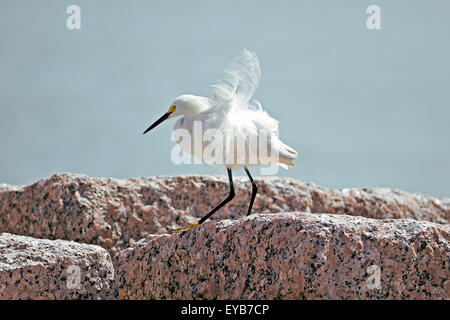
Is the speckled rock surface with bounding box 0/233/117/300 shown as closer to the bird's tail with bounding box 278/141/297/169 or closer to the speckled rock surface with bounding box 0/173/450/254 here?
the speckled rock surface with bounding box 0/173/450/254

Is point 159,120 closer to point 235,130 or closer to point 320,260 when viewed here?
point 235,130

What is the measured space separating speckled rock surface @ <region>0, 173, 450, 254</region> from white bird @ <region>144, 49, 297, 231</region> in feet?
5.24

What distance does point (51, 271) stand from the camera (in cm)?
449

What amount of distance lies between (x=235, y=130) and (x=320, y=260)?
69.4 inches

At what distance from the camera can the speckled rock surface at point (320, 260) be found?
3.57m

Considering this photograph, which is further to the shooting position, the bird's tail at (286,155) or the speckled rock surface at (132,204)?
the speckled rock surface at (132,204)

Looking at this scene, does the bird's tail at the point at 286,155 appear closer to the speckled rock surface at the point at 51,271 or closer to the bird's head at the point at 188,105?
the bird's head at the point at 188,105

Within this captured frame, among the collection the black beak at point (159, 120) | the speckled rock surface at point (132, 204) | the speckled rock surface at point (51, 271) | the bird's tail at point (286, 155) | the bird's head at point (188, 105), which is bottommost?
the speckled rock surface at point (51, 271)

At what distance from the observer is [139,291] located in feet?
14.6

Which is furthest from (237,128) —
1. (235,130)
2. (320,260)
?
(320,260)

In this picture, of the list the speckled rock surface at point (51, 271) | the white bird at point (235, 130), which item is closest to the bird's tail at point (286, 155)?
the white bird at point (235, 130)

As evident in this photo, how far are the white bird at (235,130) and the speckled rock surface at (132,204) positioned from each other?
160 centimetres

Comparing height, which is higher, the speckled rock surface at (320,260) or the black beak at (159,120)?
the black beak at (159,120)
